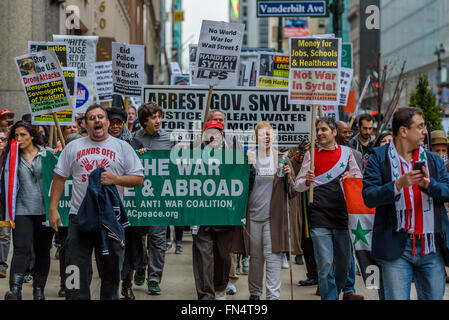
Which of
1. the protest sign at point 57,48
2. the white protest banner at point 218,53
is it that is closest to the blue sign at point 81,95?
the protest sign at point 57,48

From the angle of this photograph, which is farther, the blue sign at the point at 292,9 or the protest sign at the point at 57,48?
the blue sign at the point at 292,9

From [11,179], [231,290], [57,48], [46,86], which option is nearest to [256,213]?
[231,290]

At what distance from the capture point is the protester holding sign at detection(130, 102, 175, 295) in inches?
337

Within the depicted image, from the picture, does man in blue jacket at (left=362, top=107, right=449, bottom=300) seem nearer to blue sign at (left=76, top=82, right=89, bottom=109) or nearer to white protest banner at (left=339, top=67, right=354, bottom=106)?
blue sign at (left=76, top=82, right=89, bottom=109)

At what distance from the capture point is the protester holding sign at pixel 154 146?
28.1ft

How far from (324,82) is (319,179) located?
1.18m

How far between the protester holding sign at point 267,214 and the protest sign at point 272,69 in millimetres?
4360

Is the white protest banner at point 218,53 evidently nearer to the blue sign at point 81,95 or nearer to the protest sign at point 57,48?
the protest sign at point 57,48

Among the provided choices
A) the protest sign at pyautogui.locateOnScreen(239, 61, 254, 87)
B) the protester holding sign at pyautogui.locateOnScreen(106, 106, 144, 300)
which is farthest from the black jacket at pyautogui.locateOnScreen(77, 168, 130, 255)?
the protest sign at pyautogui.locateOnScreen(239, 61, 254, 87)

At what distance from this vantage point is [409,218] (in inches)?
214
